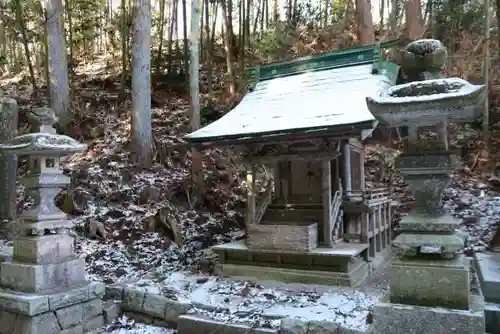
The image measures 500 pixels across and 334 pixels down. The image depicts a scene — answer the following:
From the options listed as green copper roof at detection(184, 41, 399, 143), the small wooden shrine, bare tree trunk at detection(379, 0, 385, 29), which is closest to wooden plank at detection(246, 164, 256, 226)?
the small wooden shrine

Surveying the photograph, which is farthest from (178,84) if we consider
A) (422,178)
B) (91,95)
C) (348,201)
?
(422,178)

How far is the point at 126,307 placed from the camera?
5871 mm

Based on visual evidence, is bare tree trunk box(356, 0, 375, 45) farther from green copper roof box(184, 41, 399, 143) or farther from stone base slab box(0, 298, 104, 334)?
stone base slab box(0, 298, 104, 334)

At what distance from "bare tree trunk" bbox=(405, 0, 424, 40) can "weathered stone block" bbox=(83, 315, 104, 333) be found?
11257 mm

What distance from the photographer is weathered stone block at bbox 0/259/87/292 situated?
16.5 ft

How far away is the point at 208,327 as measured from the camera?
4.80m

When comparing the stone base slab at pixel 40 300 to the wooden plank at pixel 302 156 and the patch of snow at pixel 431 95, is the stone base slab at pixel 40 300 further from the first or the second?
the patch of snow at pixel 431 95

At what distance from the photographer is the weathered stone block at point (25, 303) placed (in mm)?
4781

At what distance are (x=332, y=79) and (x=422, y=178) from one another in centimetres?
509

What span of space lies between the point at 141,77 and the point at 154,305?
718 cm

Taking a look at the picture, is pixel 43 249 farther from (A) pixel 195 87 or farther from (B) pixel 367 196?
(A) pixel 195 87

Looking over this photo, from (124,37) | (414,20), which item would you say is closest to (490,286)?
(414,20)

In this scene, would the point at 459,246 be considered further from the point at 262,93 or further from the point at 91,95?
the point at 91,95

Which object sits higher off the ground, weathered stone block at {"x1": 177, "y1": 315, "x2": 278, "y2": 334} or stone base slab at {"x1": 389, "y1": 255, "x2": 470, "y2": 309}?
stone base slab at {"x1": 389, "y1": 255, "x2": 470, "y2": 309}
